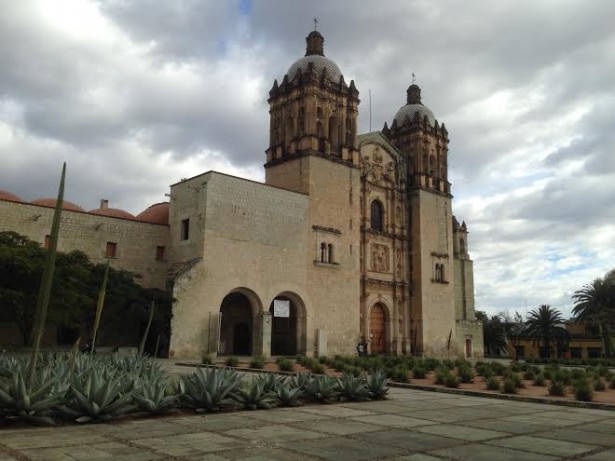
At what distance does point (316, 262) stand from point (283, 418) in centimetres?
2156

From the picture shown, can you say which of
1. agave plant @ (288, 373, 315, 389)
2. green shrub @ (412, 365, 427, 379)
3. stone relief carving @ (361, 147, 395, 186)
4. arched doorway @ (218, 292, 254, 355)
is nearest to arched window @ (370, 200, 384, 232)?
stone relief carving @ (361, 147, 395, 186)

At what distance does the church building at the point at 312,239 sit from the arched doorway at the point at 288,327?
0.25 feet

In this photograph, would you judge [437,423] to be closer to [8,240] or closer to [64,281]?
[64,281]

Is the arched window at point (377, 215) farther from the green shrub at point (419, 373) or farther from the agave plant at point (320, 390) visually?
the agave plant at point (320, 390)

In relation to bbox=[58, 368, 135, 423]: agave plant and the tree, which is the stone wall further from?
the tree

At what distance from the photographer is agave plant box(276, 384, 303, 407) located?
31.2 feet

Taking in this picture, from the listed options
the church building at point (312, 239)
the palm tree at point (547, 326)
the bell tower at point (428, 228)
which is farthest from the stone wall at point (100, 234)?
the palm tree at point (547, 326)

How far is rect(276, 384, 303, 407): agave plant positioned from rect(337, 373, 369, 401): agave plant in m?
1.03

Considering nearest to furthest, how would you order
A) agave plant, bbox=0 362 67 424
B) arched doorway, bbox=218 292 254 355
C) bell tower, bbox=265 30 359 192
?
agave plant, bbox=0 362 67 424 → arched doorway, bbox=218 292 254 355 → bell tower, bbox=265 30 359 192

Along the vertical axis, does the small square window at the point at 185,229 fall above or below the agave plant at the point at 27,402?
above

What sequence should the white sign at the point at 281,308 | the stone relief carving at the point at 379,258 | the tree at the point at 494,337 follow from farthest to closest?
the tree at the point at 494,337, the stone relief carving at the point at 379,258, the white sign at the point at 281,308

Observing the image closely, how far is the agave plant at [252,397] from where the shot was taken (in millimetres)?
8922

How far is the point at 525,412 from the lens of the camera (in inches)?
383

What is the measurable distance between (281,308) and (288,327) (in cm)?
253
